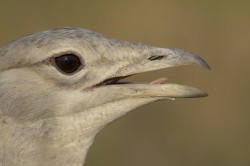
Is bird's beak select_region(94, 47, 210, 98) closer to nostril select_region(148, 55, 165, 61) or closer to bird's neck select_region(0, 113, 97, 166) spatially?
nostril select_region(148, 55, 165, 61)

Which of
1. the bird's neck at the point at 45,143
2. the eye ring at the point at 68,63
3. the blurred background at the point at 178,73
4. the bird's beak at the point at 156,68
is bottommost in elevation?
the bird's neck at the point at 45,143

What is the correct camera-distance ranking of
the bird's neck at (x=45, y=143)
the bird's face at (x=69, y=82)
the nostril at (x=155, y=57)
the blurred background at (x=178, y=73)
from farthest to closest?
the blurred background at (x=178, y=73) → the nostril at (x=155, y=57) → the bird's face at (x=69, y=82) → the bird's neck at (x=45, y=143)

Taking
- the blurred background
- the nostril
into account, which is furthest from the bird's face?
the blurred background

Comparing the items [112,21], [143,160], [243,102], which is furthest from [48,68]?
[112,21]

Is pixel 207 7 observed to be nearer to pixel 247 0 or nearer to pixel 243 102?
pixel 247 0

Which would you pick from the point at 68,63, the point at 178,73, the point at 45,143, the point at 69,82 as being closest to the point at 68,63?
the point at 68,63

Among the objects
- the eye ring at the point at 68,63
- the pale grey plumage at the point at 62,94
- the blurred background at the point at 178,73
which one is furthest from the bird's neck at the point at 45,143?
the blurred background at the point at 178,73

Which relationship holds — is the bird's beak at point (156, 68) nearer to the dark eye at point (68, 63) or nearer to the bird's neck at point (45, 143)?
the dark eye at point (68, 63)
